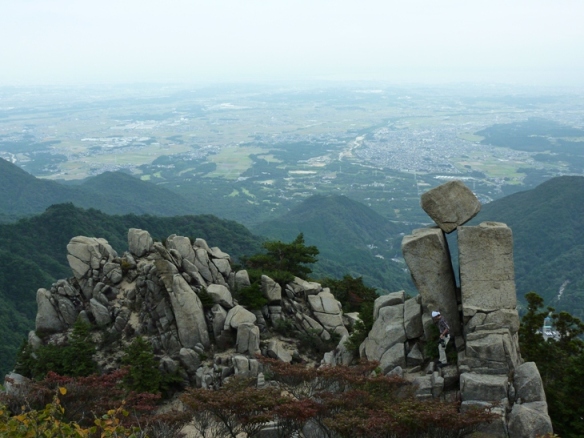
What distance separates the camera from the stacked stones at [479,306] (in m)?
12.2

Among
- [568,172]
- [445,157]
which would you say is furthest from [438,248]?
[445,157]

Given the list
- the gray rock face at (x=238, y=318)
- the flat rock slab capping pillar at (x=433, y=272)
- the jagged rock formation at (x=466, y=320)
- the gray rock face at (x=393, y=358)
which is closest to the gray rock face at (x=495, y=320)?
the jagged rock formation at (x=466, y=320)

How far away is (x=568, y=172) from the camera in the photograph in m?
163

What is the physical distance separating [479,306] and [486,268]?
110 cm

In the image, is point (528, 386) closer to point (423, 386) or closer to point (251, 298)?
point (423, 386)

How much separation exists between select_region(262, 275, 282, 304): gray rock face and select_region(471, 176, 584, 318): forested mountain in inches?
1911

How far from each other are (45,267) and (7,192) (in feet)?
216

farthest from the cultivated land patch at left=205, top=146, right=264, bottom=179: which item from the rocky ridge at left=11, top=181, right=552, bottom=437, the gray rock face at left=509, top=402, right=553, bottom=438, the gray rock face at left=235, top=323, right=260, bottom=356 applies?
the gray rock face at left=509, top=402, right=553, bottom=438

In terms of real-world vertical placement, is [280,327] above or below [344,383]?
below

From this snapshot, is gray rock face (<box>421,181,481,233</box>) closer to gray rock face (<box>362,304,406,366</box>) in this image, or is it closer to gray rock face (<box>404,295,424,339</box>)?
gray rock face (<box>404,295,424,339</box>)

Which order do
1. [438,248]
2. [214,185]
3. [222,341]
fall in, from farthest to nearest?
[214,185], [222,341], [438,248]

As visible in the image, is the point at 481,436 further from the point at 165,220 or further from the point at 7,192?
the point at 7,192

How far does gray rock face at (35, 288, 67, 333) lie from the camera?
851 inches

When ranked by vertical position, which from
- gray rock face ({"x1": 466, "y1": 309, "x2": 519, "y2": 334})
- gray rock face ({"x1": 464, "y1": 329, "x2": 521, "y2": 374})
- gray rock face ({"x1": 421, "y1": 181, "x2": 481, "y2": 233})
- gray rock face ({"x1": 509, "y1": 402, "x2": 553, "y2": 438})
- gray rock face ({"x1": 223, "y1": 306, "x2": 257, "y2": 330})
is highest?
gray rock face ({"x1": 421, "y1": 181, "x2": 481, "y2": 233})
